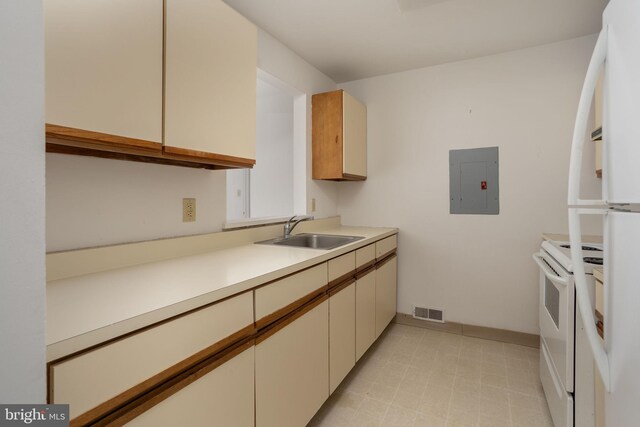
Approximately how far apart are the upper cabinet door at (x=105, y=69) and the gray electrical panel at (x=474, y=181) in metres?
2.38

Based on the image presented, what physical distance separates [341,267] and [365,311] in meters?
0.57

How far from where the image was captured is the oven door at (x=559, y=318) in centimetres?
130

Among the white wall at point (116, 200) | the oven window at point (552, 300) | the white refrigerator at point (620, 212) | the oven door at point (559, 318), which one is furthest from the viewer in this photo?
the oven window at point (552, 300)

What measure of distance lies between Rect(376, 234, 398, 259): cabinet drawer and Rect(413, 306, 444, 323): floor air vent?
0.63 metres

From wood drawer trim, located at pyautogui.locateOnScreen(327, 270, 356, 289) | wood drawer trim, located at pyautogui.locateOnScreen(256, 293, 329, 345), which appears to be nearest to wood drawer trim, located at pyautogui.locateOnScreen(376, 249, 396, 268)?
wood drawer trim, located at pyautogui.locateOnScreen(327, 270, 356, 289)

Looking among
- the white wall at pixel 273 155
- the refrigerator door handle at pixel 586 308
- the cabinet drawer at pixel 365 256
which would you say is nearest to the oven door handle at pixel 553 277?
the refrigerator door handle at pixel 586 308

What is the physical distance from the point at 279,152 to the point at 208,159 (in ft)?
5.67

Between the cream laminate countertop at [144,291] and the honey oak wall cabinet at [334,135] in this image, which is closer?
the cream laminate countertop at [144,291]

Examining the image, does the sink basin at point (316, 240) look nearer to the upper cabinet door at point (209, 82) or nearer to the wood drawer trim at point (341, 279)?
the wood drawer trim at point (341, 279)

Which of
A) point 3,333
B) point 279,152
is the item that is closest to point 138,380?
point 3,333

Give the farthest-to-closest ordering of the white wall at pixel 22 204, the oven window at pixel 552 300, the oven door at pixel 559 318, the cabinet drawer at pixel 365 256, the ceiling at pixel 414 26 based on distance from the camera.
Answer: the cabinet drawer at pixel 365 256
the ceiling at pixel 414 26
the oven window at pixel 552 300
the oven door at pixel 559 318
the white wall at pixel 22 204

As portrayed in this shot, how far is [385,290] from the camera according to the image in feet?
8.63

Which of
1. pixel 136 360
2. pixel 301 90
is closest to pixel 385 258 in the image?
→ pixel 301 90

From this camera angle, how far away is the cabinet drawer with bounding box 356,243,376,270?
6.77ft
